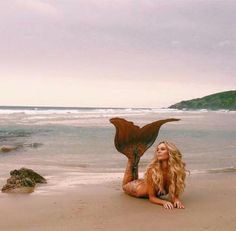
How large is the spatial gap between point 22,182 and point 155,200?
251cm

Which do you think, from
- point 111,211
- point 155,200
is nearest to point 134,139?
point 155,200

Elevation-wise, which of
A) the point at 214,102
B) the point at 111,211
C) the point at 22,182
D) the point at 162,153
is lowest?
the point at 111,211

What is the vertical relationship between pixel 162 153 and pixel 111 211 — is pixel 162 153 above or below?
above

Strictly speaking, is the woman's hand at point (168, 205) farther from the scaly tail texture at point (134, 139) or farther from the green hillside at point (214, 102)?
the green hillside at point (214, 102)

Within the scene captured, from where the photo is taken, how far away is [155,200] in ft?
22.2

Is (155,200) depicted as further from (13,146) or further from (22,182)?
(13,146)

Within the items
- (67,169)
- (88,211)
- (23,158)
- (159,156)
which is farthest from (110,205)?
(23,158)

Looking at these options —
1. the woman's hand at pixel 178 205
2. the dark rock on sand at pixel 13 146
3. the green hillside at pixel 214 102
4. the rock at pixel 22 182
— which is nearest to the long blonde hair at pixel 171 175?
the woman's hand at pixel 178 205

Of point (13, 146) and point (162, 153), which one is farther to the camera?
point (13, 146)

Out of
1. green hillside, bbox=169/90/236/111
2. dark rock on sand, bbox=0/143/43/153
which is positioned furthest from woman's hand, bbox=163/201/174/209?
green hillside, bbox=169/90/236/111

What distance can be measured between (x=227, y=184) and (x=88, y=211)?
3061 millimetres

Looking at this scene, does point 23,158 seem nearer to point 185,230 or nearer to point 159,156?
point 159,156

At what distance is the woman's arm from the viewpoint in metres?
6.48

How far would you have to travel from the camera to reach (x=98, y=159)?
1270 centimetres
